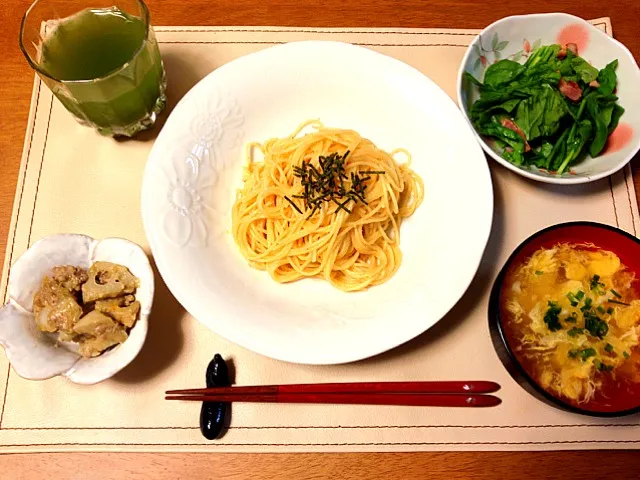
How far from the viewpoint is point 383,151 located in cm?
244

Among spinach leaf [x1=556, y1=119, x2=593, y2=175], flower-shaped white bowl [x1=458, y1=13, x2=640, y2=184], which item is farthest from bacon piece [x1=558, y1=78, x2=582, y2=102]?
flower-shaped white bowl [x1=458, y1=13, x2=640, y2=184]

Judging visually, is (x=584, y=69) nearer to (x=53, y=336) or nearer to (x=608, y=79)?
(x=608, y=79)

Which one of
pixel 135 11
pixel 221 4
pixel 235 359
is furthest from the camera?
pixel 221 4

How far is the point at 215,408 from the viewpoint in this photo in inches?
80.4

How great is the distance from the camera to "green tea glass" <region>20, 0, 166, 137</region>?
2.17 m

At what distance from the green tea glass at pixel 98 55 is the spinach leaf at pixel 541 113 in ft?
5.56

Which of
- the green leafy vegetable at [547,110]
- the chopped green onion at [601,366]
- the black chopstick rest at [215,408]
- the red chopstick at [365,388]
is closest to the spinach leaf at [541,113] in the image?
the green leafy vegetable at [547,110]

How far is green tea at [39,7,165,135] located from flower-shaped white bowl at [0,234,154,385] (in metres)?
0.58

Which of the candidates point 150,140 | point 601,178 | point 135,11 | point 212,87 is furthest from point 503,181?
point 135,11

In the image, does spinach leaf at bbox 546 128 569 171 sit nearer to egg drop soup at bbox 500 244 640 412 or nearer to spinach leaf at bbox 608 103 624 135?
spinach leaf at bbox 608 103 624 135

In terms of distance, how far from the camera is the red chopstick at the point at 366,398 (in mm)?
2039

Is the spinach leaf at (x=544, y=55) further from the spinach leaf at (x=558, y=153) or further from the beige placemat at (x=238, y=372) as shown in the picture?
the beige placemat at (x=238, y=372)

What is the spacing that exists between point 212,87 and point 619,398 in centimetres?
207

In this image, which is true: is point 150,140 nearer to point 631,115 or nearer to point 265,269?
point 265,269
